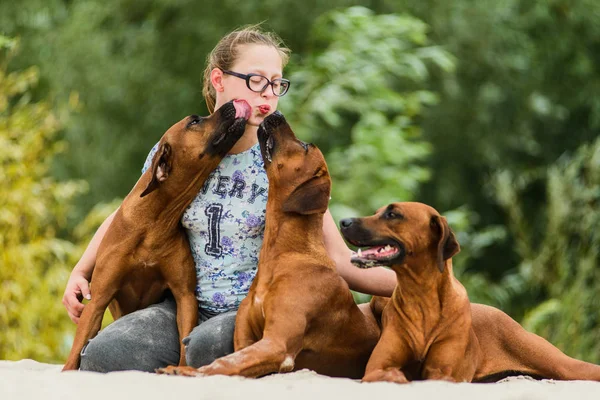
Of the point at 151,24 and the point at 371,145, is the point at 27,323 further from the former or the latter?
the point at 151,24

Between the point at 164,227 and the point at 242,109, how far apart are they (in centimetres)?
67

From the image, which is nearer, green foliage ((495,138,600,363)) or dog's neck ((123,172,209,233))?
Answer: dog's neck ((123,172,209,233))

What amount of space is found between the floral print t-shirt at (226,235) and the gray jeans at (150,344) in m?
0.18

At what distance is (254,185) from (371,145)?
14.1ft

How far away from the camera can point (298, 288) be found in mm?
4352

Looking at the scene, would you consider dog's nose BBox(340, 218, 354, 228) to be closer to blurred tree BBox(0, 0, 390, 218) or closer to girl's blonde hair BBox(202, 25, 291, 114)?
girl's blonde hair BBox(202, 25, 291, 114)

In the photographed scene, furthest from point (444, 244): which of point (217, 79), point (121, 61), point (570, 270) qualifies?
point (121, 61)

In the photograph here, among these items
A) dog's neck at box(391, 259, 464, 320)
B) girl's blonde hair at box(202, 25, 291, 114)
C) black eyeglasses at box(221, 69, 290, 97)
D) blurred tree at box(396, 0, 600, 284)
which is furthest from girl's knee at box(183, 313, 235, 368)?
blurred tree at box(396, 0, 600, 284)

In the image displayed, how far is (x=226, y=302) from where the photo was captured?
4.78 m

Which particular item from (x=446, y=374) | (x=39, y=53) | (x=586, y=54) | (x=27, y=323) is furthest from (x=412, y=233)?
(x=586, y=54)

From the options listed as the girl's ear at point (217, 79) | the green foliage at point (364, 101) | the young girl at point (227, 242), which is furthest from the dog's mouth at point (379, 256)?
the green foliage at point (364, 101)

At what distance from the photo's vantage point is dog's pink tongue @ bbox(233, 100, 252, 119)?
190 inches

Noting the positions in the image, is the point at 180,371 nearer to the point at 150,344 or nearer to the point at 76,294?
the point at 150,344

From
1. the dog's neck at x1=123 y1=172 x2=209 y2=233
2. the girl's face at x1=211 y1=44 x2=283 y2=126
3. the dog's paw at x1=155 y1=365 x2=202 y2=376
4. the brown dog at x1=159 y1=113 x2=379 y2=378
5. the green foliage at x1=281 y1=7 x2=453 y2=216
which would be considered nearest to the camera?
the dog's paw at x1=155 y1=365 x2=202 y2=376
